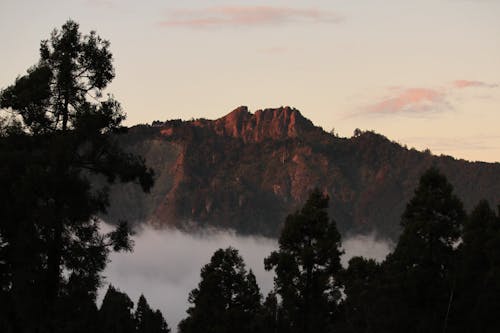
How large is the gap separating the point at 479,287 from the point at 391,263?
5525mm

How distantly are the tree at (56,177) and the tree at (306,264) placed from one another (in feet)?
73.0

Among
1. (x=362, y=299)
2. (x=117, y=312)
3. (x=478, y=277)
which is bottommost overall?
(x=117, y=312)

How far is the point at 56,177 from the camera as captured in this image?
3931cm

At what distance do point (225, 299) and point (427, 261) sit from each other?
16930mm

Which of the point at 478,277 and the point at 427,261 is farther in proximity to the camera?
the point at 478,277

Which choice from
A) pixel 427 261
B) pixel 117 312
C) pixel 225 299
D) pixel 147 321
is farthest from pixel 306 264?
pixel 147 321

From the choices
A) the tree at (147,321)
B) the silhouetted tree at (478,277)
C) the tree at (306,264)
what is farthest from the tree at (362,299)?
the tree at (147,321)

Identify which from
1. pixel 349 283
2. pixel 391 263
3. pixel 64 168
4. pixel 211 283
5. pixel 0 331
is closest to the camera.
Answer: pixel 64 168

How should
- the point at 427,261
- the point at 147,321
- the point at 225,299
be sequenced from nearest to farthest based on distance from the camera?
the point at 427,261 < the point at 225,299 < the point at 147,321

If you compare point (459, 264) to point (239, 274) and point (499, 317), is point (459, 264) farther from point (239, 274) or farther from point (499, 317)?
point (239, 274)

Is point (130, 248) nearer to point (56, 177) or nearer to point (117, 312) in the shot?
point (56, 177)

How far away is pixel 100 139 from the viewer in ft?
135

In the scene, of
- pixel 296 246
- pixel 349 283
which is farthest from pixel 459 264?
pixel 349 283

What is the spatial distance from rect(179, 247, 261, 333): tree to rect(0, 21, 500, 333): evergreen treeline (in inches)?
3.3
